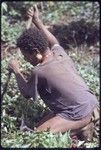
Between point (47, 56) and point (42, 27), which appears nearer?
point (47, 56)

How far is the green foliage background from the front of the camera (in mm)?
4551

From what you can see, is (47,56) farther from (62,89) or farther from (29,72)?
(29,72)

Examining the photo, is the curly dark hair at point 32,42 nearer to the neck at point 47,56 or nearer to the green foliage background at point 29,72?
the neck at point 47,56

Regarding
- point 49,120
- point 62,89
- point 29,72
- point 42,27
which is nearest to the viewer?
point 62,89

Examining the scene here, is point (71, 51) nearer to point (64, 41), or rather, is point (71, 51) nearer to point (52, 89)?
point (64, 41)

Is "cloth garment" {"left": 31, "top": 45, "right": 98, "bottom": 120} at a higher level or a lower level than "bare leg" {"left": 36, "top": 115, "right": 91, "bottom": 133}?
higher

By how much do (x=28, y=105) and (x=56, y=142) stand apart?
1366mm

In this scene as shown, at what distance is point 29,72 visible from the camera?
688 cm

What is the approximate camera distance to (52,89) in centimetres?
503

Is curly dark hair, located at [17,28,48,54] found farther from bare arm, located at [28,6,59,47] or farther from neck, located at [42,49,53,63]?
bare arm, located at [28,6,59,47]

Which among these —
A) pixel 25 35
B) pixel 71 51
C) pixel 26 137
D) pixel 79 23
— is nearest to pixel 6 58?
pixel 71 51

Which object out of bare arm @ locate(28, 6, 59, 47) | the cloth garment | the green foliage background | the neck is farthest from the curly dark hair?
the green foliage background

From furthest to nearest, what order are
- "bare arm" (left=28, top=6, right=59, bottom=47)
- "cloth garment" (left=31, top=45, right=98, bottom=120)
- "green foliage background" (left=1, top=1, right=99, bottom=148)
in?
"bare arm" (left=28, top=6, right=59, bottom=47) → "cloth garment" (left=31, top=45, right=98, bottom=120) → "green foliage background" (left=1, top=1, right=99, bottom=148)

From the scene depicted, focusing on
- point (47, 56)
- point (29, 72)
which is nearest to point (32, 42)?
point (47, 56)
